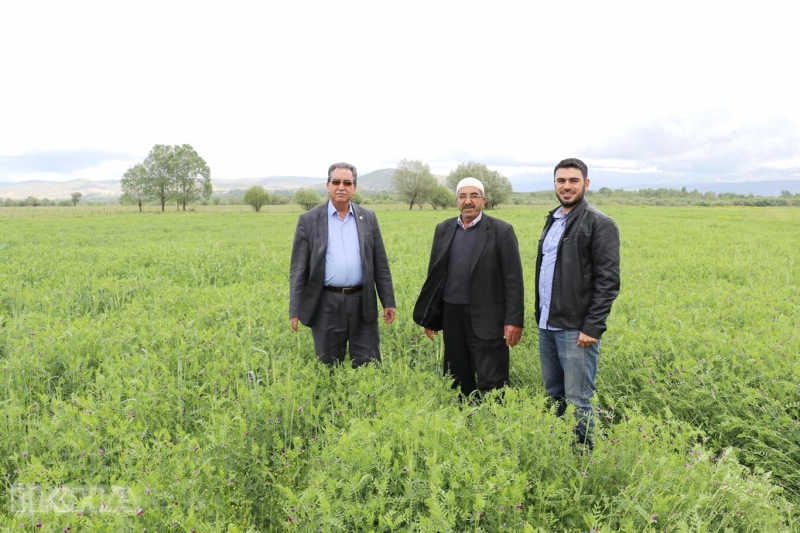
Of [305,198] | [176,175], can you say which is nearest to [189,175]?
[176,175]

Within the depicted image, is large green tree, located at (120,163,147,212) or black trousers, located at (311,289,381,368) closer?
black trousers, located at (311,289,381,368)

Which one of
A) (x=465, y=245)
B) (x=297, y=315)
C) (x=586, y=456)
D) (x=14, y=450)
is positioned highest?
(x=465, y=245)

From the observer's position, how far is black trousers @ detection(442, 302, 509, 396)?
181 inches

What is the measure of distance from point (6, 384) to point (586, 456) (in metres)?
5.51

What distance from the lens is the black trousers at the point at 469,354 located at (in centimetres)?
459

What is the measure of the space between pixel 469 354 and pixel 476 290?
811 mm

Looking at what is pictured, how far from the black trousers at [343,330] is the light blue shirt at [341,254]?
155mm

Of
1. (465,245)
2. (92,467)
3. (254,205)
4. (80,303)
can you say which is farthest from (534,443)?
(254,205)

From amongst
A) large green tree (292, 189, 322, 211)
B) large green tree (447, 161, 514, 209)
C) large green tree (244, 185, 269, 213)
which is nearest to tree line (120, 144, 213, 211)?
large green tree (244, 185, 269, 213)

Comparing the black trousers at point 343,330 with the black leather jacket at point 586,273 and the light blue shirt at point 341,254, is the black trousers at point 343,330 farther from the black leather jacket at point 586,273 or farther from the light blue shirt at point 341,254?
the black leather jacket at point 586,273

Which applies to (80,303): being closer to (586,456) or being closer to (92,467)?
(92,467)

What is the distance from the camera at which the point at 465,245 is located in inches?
178

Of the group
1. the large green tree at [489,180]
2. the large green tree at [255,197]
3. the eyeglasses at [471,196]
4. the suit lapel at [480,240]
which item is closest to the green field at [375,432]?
the suit lapel at [480,240]

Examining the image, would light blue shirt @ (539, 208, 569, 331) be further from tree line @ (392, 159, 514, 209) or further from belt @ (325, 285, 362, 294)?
tree line @ (392, 159, 514, 209)
